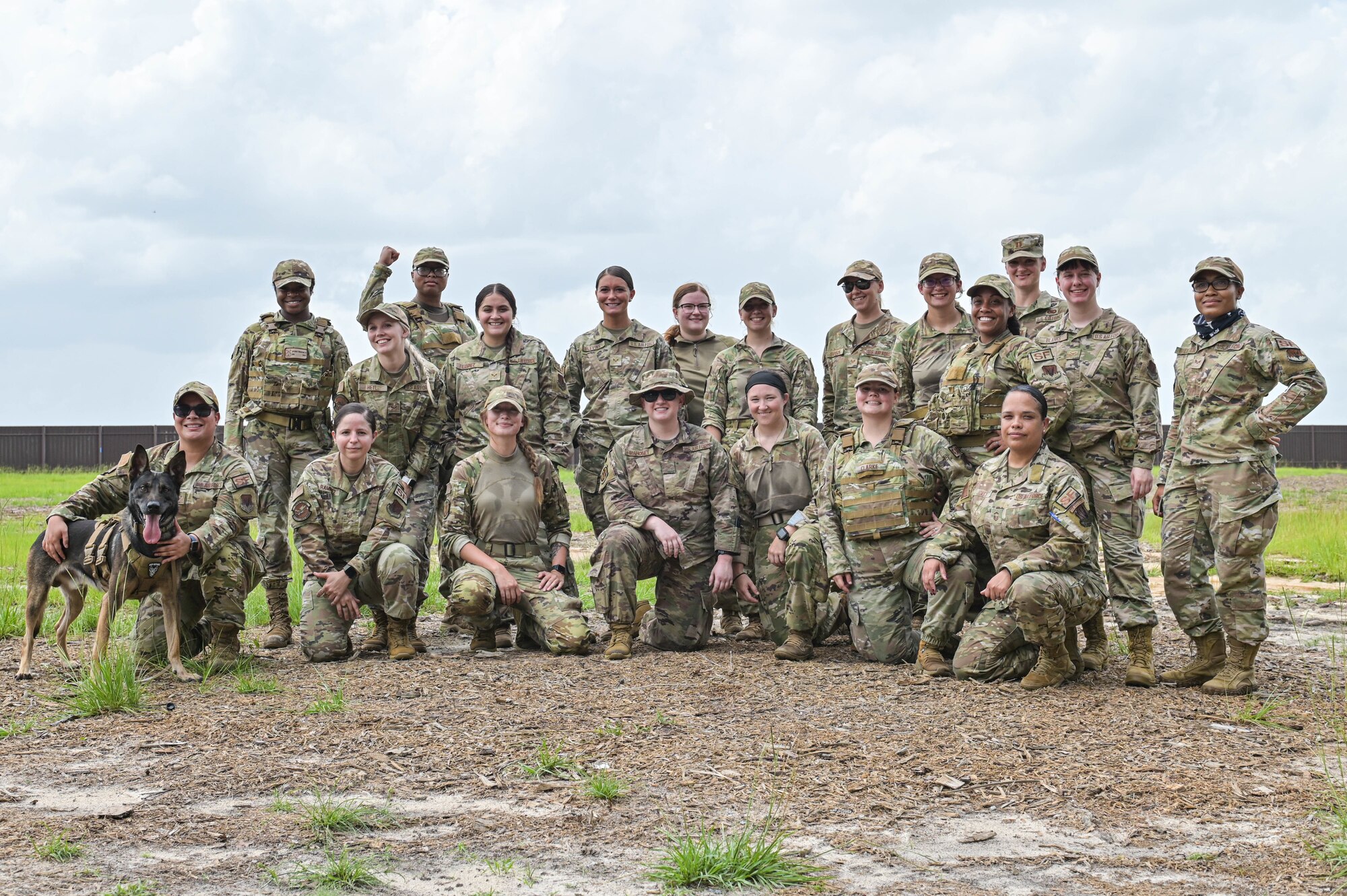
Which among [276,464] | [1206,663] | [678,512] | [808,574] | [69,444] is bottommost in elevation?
[1206,663]

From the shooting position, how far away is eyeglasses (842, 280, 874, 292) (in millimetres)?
9297

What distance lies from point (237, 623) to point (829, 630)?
398 cm

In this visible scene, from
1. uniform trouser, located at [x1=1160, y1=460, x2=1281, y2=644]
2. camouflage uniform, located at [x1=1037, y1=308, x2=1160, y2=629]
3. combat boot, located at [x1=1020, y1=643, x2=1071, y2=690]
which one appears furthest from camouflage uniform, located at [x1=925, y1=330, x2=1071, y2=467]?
combat boot, located at [x1=1020, y1=643, x2=1071, y2=690]

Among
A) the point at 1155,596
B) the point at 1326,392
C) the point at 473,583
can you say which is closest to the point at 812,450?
the point at 473,583

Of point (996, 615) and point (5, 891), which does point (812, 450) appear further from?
point (5, 891)

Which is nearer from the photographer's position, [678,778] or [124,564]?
[678,778]

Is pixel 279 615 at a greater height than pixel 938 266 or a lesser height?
lesser

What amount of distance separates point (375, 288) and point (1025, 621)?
594cm

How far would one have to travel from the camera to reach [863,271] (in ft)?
30.6

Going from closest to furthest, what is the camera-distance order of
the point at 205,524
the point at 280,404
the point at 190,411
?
1. the point at 205,524
2. the point at 190,411
3. the point at 280,404

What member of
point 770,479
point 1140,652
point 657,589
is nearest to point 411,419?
point 657,589

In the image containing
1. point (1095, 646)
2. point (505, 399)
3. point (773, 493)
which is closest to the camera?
point (1095, 646)

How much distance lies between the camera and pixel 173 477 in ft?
23.5

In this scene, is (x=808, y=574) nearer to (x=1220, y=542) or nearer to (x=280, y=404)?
(x=1220, y=542)
